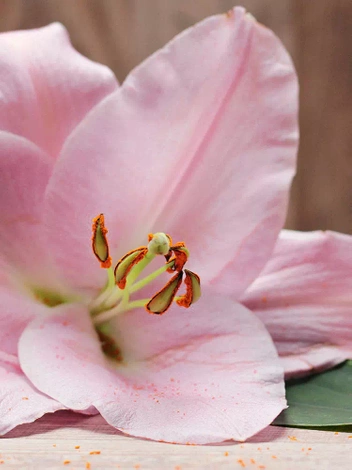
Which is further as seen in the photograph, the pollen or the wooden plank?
the wooden plank

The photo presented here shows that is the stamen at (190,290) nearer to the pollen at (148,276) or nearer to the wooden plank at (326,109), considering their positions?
the pollen at (148,276)

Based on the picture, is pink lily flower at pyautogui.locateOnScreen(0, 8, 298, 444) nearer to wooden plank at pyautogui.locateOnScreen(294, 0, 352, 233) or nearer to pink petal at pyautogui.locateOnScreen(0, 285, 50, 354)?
pink petal at pyautogui.locateOnScreen(0, 285, 50, 354)

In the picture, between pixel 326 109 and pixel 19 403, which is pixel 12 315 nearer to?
pixel 19 403

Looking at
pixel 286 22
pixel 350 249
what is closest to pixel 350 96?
pixel 286 22

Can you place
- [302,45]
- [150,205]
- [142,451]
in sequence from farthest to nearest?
1. [302,45]
2. [150,205]
3. [142,451]

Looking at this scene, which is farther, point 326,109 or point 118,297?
point 326,109

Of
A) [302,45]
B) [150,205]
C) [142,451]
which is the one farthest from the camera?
[302,45]

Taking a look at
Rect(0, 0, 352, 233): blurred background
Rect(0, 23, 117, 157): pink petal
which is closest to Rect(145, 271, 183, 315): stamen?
Rect(0, 23, 117, 157): pink petal

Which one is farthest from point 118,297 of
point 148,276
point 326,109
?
point 326,109
